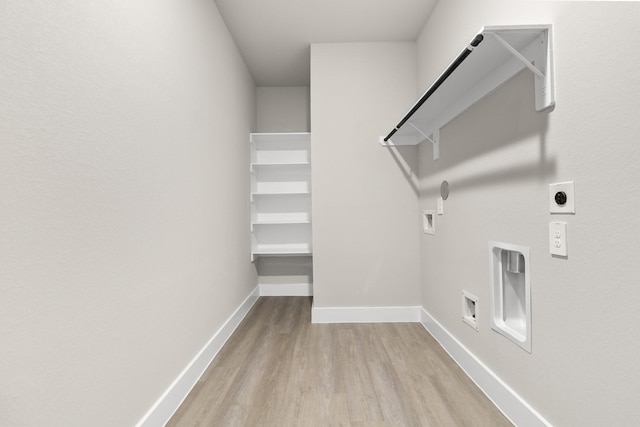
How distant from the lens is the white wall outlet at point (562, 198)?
45.1 inches

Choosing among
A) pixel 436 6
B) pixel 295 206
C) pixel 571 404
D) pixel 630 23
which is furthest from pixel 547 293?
pixel 295 206

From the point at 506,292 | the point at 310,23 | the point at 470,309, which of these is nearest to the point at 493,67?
the point at 506,292

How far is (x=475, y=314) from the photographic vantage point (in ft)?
6.14

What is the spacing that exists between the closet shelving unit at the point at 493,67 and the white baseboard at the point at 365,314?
5.49 feet

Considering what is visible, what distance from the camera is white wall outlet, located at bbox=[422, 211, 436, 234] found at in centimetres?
254


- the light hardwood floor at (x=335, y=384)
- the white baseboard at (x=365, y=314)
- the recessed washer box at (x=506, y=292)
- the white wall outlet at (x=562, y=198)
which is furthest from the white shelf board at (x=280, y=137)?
the white wall outlet at (x=562, y=198)

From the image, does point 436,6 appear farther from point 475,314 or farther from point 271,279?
point 271,279

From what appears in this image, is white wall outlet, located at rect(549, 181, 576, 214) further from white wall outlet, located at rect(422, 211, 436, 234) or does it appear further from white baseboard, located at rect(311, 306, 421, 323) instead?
white baseboard, located at rect(311, 306, 421, 323)

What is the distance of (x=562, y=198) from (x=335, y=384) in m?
1.45

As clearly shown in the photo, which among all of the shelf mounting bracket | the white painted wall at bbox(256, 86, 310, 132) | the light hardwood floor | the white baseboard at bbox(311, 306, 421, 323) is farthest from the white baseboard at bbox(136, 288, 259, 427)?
the white painted wall at bbox(256, 86, 310, 132)

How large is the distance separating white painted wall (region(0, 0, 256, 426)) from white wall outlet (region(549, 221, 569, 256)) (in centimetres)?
162

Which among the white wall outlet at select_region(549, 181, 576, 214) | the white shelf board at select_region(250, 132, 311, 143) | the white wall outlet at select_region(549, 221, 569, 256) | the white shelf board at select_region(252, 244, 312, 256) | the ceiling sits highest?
the ceiling

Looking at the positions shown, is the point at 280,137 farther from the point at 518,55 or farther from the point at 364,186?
the point at 518,55

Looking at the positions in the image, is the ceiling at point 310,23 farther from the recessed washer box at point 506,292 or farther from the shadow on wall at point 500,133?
the recessed washer box at point 506,292
